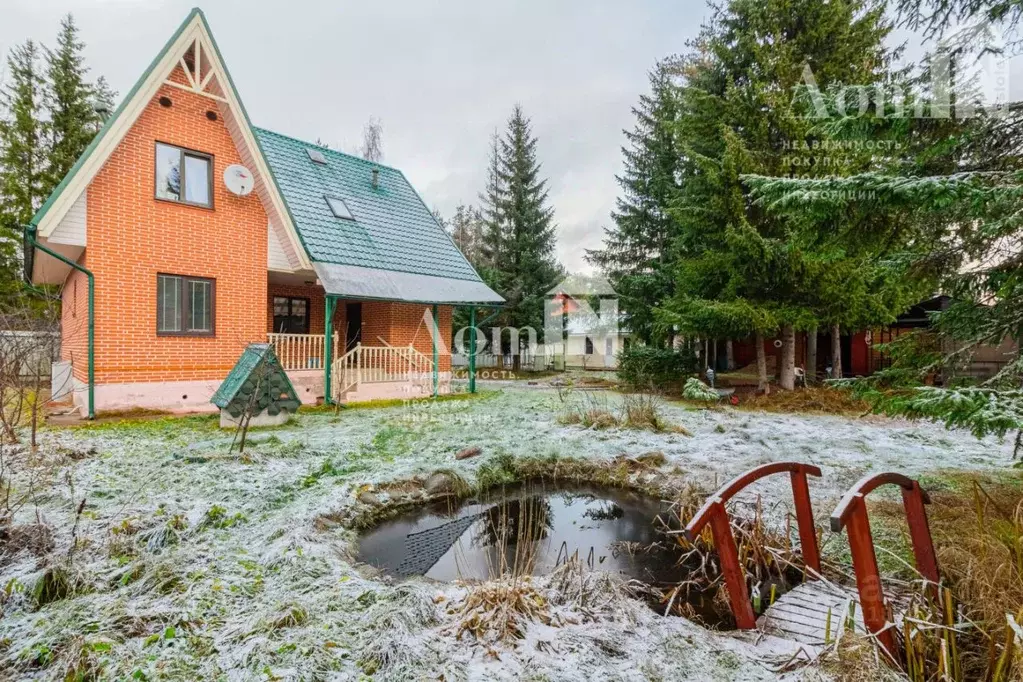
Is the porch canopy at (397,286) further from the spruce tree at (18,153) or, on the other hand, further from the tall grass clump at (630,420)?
the spruce tree at (18,153)

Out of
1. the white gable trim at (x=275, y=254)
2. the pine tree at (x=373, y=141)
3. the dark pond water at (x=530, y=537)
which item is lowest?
the dark pond water at (x=530, y=537)

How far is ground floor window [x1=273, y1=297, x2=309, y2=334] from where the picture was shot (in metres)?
13.3

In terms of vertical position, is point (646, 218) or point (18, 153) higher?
point (18, 153)

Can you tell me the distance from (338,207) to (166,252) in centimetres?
496

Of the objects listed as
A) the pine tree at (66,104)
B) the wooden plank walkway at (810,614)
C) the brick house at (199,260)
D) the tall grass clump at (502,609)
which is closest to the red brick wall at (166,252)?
the brick house at (199,260)

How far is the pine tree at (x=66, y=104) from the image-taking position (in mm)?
19391

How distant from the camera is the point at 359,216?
14.3 m

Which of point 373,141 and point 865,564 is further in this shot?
point 373,141

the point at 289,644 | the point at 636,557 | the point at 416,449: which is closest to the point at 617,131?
the point at 416,449

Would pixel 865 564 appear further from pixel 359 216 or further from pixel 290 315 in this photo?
pixel 359 216

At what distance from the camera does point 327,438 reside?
8.06m

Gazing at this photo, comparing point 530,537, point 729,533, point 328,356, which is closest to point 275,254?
point 328,356

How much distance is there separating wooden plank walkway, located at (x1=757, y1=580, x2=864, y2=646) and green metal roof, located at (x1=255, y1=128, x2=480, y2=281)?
37.1ft

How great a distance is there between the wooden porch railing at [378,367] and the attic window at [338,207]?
4041mm
